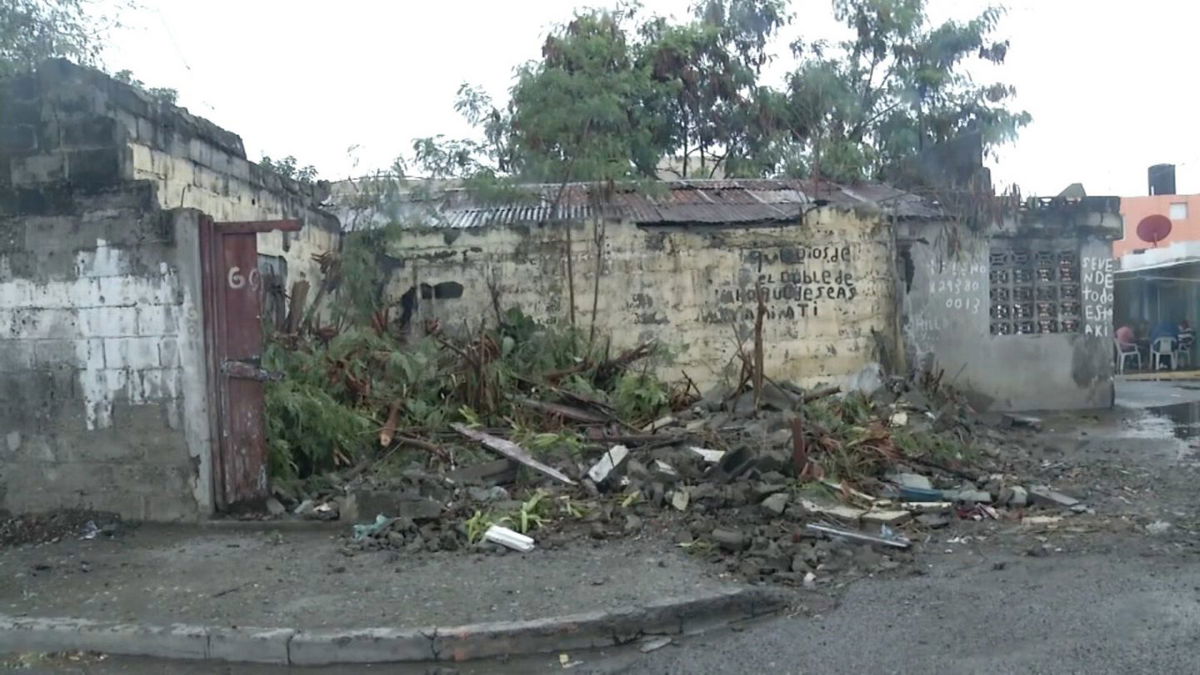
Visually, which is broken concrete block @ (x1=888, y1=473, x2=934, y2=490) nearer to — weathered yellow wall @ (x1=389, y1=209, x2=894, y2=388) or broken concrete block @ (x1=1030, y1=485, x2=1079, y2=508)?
broken concrete block @ (x1=1030, y1=485, x2=1079, y2=508)

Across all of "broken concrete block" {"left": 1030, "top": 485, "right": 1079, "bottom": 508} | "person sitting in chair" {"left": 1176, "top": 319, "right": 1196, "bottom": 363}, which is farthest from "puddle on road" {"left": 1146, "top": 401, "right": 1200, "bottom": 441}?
"person sitting in chair" {"left": 1176, "top": 319, "right": 1196, "bottom": 363}

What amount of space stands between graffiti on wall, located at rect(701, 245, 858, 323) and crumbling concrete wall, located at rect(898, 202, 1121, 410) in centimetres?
155

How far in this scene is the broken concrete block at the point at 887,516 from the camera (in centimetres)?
694

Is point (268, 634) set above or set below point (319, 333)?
below

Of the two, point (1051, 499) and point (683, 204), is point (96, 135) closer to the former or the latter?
point (683, 204)

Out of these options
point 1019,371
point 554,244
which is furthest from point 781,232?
point 1019,371

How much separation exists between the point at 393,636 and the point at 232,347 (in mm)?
3438

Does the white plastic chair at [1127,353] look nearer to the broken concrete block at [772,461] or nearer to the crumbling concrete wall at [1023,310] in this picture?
the crumbling concrete wall at [1023,310]

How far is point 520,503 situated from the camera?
7.46 meters

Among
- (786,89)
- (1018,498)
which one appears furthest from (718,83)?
(1018,498)

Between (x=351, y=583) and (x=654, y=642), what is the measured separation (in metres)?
2.00

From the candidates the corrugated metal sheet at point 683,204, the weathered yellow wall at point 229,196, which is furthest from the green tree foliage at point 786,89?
the weathered yellow wall at point 229,196

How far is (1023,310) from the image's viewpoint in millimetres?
14273

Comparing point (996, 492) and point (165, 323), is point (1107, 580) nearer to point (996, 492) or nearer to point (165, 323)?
point (996, 492)
